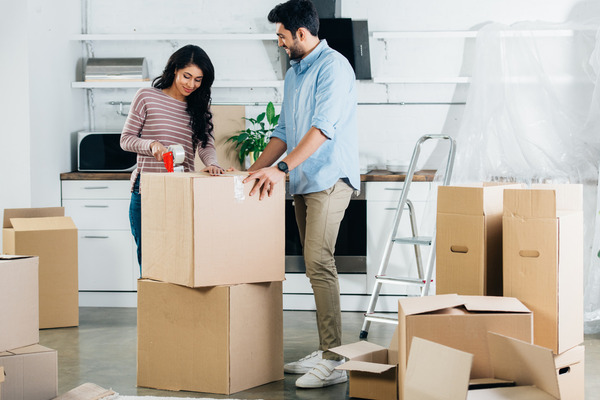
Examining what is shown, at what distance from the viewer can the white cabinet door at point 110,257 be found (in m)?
4.38

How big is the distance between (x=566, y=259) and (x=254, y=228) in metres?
1.09

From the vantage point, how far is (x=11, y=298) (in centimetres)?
227

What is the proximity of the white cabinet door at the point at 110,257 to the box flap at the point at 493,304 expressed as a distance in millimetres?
2612

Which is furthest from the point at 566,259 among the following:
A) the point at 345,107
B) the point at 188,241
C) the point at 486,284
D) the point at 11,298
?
the point at 11,298

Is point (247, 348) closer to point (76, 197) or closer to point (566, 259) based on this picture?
point (566, 259)

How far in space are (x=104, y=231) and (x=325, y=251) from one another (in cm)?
198

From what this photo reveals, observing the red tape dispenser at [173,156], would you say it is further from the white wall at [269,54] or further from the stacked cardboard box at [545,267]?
the white wall at [269,54]

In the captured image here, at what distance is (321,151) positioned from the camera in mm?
2869

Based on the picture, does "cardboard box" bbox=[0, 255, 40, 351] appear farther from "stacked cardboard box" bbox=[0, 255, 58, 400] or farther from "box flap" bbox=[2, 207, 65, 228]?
"box flap" bbox=[2, 207, 65, 228]

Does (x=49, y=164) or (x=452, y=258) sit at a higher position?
(x=49, y=164)

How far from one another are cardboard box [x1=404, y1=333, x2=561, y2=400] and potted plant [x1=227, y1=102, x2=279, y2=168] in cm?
247

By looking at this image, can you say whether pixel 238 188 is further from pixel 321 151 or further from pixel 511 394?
pixel 511 394

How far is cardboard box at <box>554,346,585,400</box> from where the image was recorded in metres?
2.30

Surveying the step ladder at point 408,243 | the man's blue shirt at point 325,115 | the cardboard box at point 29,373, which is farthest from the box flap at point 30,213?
the step ladder at point 408,243
